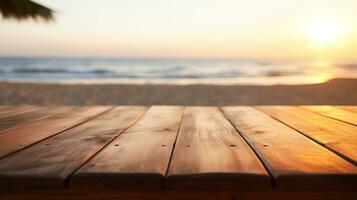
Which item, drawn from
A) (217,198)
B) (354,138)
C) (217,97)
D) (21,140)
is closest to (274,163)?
(217,198)

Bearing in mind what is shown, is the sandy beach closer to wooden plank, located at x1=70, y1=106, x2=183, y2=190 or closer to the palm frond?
the palm frond

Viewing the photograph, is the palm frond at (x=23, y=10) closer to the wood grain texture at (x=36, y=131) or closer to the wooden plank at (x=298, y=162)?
the wood grain texture at (x=36, y=131)

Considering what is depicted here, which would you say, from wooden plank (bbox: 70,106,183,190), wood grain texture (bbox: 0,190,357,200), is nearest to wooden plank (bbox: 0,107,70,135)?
wooden plank (bbox: 70,106,183,190)

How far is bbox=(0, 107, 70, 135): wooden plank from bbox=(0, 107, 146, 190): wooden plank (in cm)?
32

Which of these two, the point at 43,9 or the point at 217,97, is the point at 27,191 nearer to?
the point at 43,9

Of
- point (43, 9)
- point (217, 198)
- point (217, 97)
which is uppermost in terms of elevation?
point (43, 9)

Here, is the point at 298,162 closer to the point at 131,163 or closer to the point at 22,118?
the point at 131,163

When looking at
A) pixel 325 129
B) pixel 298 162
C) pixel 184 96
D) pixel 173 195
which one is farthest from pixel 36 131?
pixel 184 96

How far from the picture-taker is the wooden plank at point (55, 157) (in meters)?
0.93

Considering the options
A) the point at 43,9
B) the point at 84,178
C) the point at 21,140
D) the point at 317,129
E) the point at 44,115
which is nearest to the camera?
the point at 84,178

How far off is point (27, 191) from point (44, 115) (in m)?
1.31

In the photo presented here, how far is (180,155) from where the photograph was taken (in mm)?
1138

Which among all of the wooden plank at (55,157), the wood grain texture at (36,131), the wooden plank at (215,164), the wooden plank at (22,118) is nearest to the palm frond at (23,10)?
the wooden plank at (22,118)

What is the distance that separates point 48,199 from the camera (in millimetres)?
935
